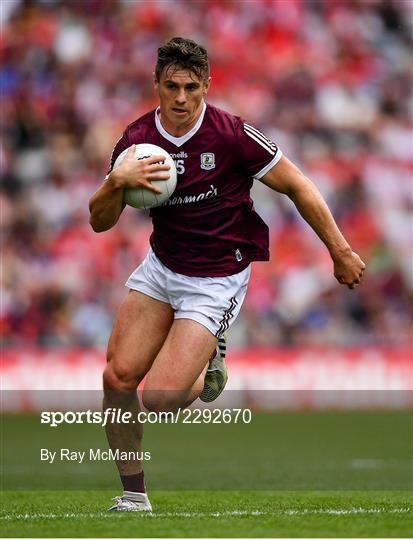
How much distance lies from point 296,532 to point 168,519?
89cm

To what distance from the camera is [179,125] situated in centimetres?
672

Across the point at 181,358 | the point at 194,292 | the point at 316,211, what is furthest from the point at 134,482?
the point at 316,211

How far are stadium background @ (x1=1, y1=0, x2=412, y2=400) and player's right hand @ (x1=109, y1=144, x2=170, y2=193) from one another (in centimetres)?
1008

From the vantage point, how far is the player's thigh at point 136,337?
22.4 feet

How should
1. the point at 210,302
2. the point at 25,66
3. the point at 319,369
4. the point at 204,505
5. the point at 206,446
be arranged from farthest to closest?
the point at 25,66 < the point at 319,369 < the point at 206,446 < the point at 204,505 < the point at 210,302

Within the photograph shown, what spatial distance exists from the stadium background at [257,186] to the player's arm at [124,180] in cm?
993

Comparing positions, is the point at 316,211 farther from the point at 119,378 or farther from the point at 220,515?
the point at 220,515

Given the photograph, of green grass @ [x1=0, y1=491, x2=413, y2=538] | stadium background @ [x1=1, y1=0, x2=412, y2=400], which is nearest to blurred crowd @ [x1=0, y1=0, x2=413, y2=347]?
stadium background @ [x1=1, y1=0, x2=412, y2=400]

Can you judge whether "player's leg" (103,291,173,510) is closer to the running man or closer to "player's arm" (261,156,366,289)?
the running man

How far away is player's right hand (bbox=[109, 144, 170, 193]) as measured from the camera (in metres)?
6.45

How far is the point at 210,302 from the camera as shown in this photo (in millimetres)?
6914

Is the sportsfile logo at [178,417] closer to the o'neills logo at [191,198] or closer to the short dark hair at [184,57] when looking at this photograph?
the o'neills logo at [191,198]

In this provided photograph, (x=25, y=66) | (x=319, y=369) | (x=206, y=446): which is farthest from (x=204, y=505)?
(x=25, y=66)

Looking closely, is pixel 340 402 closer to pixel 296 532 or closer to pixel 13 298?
pixel 13 298
